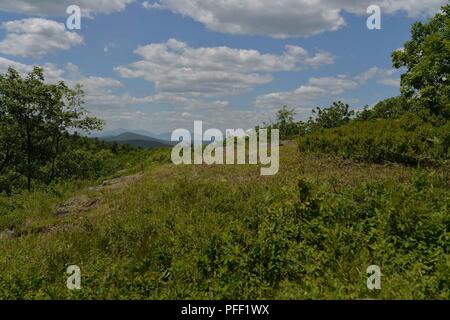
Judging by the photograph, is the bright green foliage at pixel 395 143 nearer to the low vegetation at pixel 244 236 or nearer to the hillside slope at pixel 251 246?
the low vegetation at pixel 244 236

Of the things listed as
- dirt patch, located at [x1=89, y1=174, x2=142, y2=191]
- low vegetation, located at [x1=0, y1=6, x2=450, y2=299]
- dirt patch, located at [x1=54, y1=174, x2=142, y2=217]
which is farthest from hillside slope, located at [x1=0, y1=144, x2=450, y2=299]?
dirt patch, located at [x1=89, y1=174, x2=142, y2=191]

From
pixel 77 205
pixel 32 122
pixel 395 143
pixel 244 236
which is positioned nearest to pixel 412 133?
pixel 395 143

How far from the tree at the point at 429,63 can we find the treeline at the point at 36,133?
2441 cm

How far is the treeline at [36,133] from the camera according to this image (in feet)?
91.8

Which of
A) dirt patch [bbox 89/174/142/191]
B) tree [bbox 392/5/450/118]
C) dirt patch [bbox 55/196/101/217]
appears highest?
tree [bbox 392/5/450/118]

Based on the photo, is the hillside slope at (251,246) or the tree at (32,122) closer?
the hillside slope at (251,246)

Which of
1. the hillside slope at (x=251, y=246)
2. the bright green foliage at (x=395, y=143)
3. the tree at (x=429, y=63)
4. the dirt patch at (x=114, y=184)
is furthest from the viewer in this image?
the tree at (x=429, y=63)

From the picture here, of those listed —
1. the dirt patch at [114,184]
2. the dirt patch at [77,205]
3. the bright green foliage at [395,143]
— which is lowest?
the dirt patch at [77,205]

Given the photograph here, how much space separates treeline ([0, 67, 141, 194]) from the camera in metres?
28.0

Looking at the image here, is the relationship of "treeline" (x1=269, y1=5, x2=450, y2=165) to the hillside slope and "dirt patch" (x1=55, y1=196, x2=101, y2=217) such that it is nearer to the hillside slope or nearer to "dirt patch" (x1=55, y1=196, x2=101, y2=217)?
the hillside slope

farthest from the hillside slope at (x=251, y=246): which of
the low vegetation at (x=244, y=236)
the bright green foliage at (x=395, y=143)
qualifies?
the bright green foliage at (x=395, y=143)

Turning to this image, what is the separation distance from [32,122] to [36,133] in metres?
1.61

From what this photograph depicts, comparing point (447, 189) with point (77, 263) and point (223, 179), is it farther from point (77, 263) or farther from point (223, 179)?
point (77, 263)

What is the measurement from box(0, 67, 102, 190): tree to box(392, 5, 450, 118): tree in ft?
84.7
